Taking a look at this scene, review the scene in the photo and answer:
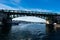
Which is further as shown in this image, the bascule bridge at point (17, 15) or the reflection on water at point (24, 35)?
the bascule bridge at point (17, 15)

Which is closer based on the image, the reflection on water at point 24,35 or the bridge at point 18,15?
the reflection on water at point 24,35

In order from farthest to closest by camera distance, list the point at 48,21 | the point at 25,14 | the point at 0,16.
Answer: the point at 48,21
the point at 0,16
the point at 25,14

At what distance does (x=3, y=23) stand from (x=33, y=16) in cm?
1346

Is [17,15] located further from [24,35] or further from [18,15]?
[24,35]

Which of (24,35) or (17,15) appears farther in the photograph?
(17,15)

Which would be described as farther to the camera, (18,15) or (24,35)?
(18,15)

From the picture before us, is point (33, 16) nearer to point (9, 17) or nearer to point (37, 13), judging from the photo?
point (37, 13)

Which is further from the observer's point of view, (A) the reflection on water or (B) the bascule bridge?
(B) the bascule bridge

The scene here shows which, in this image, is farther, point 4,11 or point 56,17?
point 56,17

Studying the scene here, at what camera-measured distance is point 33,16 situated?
267 ft

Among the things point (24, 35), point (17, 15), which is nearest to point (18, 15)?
point (17, 15)

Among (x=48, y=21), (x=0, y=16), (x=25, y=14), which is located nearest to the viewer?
(x=25, y=14)

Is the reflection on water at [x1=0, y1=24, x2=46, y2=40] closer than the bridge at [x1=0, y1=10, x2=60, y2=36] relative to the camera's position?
Yes

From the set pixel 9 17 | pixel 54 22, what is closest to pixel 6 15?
pixel 9 17
